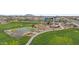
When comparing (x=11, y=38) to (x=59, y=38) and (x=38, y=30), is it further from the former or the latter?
(x=59, y=38)

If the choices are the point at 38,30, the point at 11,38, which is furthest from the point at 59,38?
the point at 11,38

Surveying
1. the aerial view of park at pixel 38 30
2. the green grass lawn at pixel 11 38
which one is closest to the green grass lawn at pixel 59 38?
the aerial view of park at pixel 38 30

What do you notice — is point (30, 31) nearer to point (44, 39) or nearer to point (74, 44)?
point (44, 39)

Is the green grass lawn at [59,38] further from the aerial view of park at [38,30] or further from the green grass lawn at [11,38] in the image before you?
the green grass lawn at [11,38]

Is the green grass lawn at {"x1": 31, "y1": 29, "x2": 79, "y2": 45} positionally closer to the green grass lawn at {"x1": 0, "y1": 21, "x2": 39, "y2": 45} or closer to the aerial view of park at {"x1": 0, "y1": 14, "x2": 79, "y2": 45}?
the aerial view of park at {"x1": 0, "y1": 14, "x2": 79, "y2": 45}

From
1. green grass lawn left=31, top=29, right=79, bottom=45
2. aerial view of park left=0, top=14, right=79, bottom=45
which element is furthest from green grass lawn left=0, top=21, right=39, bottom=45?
green grass lawn left=31, top=29, right=79, bottom=45
